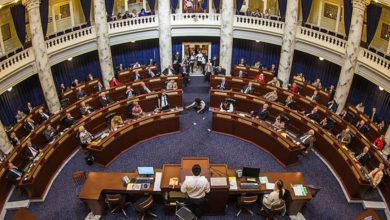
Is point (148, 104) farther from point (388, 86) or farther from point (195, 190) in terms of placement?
point (388, 86)

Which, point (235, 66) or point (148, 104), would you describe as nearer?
point (148, 104)

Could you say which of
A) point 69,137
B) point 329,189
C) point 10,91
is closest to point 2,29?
point 10,91

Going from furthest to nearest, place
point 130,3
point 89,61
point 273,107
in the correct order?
1. point 130,3
2. point 89,61
3. point 273,107

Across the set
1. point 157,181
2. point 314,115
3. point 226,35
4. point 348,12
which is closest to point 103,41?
point 226,35

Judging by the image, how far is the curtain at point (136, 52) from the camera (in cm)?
1883

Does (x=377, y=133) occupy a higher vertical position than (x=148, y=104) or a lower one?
lower

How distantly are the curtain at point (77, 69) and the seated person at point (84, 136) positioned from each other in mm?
5288

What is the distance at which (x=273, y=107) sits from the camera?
47.1 ft

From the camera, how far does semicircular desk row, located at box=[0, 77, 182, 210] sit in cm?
1086

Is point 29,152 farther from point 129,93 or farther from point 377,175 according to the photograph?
point 377,175

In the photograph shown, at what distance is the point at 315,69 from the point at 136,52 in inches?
377

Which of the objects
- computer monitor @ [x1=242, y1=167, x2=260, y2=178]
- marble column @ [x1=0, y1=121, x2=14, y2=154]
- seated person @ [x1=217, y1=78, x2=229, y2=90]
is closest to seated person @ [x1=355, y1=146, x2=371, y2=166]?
computer monitor @ [x1=242, y1=167, x2=260, y2=178]

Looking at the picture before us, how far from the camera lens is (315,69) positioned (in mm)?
17516

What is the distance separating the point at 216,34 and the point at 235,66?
1929 mm
